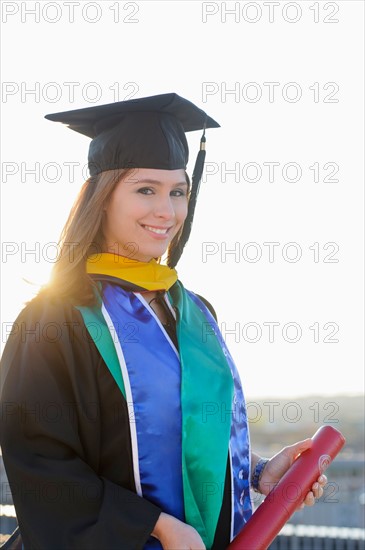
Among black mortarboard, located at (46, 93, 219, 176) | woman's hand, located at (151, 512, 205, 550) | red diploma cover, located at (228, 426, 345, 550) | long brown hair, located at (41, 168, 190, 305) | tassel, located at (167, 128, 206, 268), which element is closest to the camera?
woman's hand, located at (151, 512, 205, 550)

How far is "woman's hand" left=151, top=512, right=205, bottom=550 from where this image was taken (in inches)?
128

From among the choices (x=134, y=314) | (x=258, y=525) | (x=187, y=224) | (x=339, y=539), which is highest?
(x=187, y=224)

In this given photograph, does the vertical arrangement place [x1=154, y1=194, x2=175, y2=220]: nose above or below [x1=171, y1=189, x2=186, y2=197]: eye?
below

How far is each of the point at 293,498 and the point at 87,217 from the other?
1231 millimetres

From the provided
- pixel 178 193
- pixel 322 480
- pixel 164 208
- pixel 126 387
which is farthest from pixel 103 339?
pixel 322 480

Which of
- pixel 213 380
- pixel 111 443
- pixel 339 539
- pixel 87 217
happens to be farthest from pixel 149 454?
pixel 339 539

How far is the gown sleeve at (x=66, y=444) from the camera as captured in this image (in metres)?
3.26

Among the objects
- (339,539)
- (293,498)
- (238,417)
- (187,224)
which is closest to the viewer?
(293,498)

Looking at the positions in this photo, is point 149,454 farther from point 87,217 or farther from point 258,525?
point 87,217

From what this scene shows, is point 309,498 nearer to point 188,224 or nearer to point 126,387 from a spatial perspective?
point 126,387

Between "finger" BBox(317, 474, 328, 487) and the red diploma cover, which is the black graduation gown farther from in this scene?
"finger" BBox(317, 474, 328, 487)

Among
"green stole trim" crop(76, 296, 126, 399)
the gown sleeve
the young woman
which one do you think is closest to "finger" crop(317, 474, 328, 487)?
the young woman

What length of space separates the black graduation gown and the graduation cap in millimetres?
668

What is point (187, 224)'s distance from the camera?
13.3 feet
